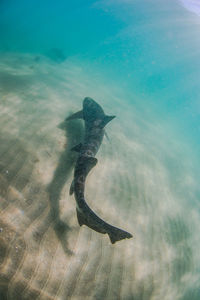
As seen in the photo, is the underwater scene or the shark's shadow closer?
the underwater scene

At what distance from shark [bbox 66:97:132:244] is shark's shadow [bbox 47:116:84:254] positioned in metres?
0.47

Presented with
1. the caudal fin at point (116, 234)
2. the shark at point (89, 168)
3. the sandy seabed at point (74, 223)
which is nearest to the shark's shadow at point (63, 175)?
the sandy seabed at point (74, 223)

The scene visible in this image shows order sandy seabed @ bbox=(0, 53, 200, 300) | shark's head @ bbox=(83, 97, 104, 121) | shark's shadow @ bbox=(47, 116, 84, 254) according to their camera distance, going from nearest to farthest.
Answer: sandy seabed @ bbox=(0, 53, 200, 300) → shark's shadow @ bbox=(47, 116, 84, 254) → shark's head @ bbox=(83, 97, 104, 121)

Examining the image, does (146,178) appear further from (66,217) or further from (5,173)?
(5,173)

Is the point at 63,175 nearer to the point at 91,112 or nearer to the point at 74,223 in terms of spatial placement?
the point at 74,223

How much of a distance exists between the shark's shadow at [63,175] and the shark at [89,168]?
473 mm

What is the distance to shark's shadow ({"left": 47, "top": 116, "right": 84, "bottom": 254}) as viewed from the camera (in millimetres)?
3727

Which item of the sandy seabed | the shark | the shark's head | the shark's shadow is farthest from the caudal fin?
the shark's head

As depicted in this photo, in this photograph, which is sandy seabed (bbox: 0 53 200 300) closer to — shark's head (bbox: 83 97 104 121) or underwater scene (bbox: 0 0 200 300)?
underwater scene (bbox: 0 0 200 300)

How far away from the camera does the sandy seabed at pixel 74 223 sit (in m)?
3.16

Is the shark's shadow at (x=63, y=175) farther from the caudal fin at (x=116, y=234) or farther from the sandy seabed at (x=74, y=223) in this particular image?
the caudal fin at (x=116, y=234)

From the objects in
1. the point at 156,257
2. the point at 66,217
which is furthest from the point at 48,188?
the point at 156,257

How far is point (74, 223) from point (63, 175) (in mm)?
1344

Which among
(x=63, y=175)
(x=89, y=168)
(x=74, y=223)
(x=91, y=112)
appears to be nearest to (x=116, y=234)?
(x=74, y=223)
